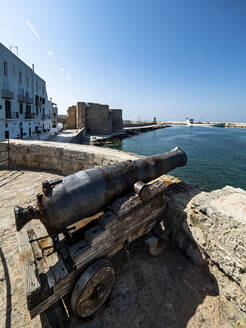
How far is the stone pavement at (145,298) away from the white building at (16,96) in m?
18.4

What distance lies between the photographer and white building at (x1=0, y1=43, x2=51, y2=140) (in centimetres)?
1653

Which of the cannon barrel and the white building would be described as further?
the white building

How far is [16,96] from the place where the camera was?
1936 centimetres

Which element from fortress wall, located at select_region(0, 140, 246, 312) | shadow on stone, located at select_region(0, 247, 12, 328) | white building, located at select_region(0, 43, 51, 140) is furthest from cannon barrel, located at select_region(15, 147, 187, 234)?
white building, located at select_region(0, 43, 51, 140)

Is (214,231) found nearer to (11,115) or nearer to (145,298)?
(145,298)

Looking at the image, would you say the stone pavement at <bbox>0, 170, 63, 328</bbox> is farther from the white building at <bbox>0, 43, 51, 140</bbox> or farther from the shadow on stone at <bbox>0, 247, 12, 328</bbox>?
the white building at <bbox>0, 43, 51, 140</bbox>

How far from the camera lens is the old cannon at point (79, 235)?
5.38ft

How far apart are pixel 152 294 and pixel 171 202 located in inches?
56.6

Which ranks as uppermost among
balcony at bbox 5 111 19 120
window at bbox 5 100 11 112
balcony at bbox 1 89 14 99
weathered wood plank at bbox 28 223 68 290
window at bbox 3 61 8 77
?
window at bbox 3 61 8 77

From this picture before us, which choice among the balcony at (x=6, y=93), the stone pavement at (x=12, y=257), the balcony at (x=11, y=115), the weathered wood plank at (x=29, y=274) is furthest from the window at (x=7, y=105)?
the weathered wood plank at (x=29, y=274)

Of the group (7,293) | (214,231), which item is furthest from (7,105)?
(214,231)

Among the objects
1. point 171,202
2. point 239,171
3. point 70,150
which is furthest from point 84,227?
point 239,171

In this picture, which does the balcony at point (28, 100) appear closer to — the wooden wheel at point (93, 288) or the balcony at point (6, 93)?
the balcony at point (6, 93)

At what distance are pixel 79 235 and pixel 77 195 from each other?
63cm
